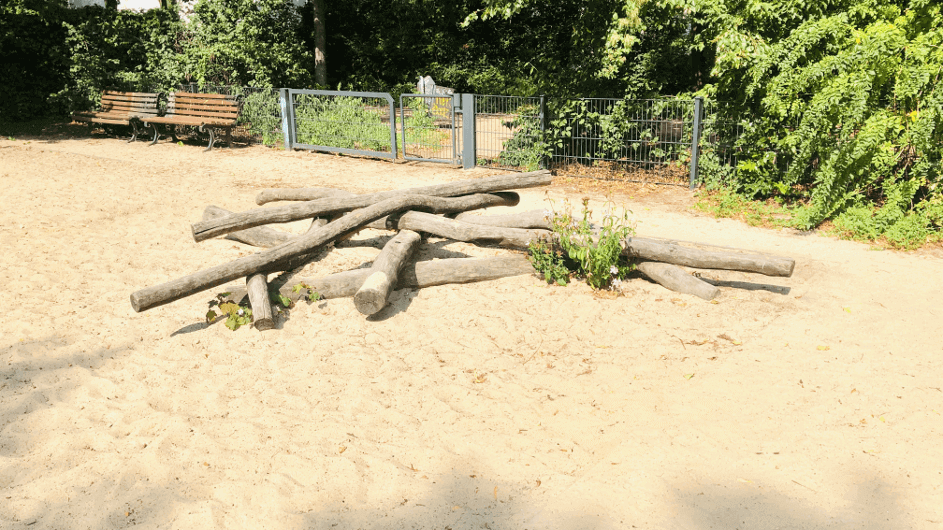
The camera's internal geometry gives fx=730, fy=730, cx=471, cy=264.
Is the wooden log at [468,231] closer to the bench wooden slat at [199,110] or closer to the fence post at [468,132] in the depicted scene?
the fence post at [468,132]

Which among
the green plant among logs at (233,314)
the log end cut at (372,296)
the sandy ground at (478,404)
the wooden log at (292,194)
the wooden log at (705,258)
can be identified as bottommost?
the sandy ground at (478,404)

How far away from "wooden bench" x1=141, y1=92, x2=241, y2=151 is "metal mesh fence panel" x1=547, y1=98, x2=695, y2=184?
6241 mm

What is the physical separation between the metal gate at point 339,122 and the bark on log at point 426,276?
6890 millimetres

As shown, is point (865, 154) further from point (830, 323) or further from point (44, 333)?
point (44, 333)

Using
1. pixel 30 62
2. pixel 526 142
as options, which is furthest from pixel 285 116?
→ pixel 30 62

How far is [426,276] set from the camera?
5.82 meters

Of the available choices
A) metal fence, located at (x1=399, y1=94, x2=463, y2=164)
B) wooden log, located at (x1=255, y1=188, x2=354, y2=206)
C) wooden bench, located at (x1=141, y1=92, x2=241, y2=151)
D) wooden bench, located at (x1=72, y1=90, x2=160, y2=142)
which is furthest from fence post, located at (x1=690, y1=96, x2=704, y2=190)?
wooden bench, located at (x1=72, y1=90, x2=160, y2=142)

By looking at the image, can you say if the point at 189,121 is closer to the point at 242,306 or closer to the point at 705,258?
the point at 242,306

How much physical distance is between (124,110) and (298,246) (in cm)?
1136

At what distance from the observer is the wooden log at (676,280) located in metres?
5.52

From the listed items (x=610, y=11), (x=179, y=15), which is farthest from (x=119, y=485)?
(x=179, y=15)

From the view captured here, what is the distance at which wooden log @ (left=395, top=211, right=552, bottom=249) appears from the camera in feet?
19.4

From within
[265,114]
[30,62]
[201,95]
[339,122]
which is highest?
[30,62]

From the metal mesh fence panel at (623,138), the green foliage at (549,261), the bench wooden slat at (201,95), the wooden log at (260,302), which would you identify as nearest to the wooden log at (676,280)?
the green foliage at (549,261)
